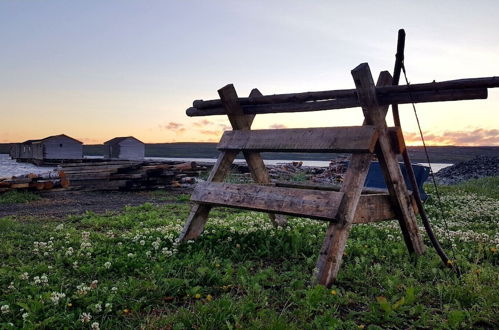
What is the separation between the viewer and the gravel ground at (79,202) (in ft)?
44.2

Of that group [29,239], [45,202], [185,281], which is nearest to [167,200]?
[45,202]

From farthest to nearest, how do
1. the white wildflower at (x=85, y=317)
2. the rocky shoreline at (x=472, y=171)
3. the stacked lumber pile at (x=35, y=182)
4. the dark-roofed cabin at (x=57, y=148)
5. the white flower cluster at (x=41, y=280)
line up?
1. the dark-roofed cabin at (x=57, y=148)
2. the rocky shoreline at (x=472, y=171)
3. the stacked lumber pile at (x=35, y=182)
4. the white flower cluster at (x=41, y=280)
5. the white wildflower at (x=85, y=317)

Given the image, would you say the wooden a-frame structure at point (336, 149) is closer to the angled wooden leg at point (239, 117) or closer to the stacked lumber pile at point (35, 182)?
the angled wooden leg at point (239, 117)

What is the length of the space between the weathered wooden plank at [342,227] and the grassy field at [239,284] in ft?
0.73

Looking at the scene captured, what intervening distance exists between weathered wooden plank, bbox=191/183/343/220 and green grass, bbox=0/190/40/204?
12.4 m

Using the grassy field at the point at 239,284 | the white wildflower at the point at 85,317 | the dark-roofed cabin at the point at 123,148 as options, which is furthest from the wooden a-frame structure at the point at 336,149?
the dark-roofed cabin at the point at 123,148

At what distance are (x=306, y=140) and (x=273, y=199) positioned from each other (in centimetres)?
99

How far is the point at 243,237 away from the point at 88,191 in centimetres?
1477

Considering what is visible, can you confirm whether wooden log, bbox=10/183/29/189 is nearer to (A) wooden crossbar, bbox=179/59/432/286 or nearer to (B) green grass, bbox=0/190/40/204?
(B) green grass, bbox=0/190/40/204

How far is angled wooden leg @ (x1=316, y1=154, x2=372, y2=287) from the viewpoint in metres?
5.22

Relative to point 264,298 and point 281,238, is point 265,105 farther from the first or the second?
point 264,298

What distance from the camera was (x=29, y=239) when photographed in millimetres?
8523

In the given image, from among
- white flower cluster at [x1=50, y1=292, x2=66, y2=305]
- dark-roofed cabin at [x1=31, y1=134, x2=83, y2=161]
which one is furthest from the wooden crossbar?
dark-roofed cabin at [x1=31, y1=134, x2=83, y2=161]

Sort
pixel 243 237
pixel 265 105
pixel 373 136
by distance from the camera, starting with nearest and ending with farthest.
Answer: pixel 373 136, pixel 265 105, pixel 243 237
